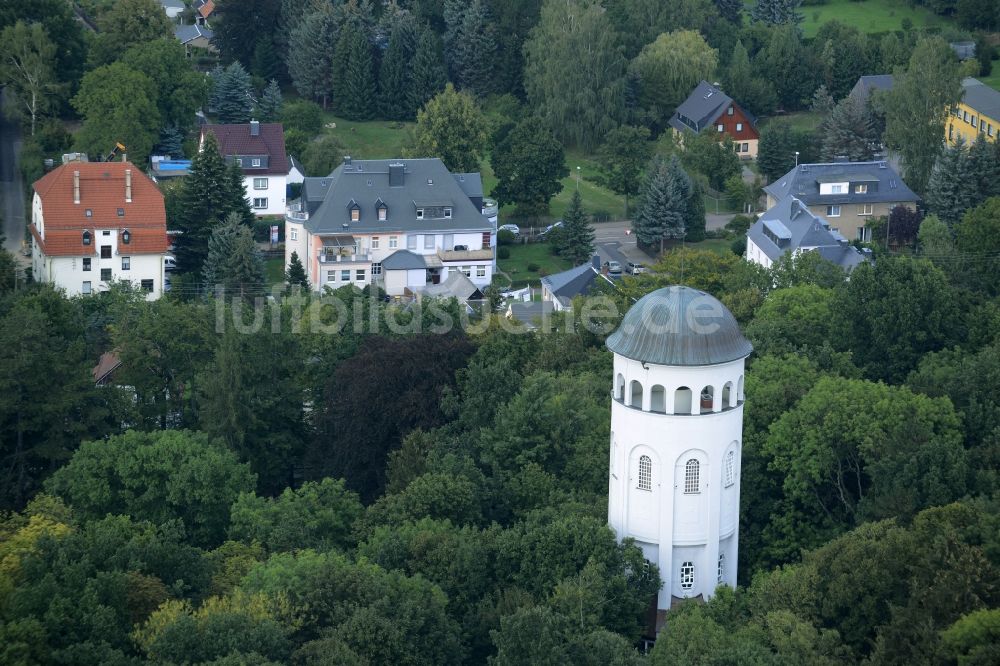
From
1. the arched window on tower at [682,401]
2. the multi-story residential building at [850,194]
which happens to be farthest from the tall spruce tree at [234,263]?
the arched window on tower at [682,401]

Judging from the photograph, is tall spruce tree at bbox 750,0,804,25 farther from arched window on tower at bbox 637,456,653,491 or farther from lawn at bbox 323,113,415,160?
arched window on tower at bbox 637,456,653,491

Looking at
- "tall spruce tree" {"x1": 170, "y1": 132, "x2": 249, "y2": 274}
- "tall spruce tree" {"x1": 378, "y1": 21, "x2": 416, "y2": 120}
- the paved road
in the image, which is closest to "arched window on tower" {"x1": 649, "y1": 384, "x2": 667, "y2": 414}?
"tall spruce tree" {"x1": 170, "y1": 132, "x2": 249, "y2": 274}

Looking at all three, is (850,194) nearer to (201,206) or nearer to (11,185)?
(201,206)

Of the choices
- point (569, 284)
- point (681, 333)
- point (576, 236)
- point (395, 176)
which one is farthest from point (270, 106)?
point (681, 333)

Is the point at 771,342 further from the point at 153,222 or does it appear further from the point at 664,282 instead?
the point at 153,222

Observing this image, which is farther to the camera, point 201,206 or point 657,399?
point 201,206
